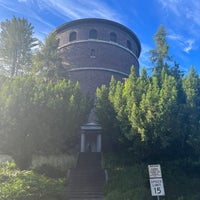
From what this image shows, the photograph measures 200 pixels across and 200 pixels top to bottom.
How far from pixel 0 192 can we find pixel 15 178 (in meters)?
2.58

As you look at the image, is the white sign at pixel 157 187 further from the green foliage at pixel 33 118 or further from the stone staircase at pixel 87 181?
the green foliage at pixel 33 118

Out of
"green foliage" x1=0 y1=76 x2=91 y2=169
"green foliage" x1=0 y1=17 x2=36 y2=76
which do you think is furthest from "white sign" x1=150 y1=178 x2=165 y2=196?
"green foliage" x1=0 y1=17 x2=36 y2=76

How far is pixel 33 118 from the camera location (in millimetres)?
17125

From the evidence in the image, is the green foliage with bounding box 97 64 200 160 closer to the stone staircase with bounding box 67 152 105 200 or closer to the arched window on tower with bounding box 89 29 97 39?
the stone staircase with bounding box 67 152 105 200

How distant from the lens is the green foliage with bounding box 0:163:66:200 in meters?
11.3

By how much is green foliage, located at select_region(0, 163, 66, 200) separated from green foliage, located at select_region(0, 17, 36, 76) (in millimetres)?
16446

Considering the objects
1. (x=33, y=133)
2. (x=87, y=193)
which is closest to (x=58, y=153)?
(x=33, y=133)

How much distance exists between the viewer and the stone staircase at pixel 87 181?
14.7 meters

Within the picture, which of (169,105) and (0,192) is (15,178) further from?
(169,105)

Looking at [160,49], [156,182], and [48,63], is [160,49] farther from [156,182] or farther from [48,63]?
[156,182]

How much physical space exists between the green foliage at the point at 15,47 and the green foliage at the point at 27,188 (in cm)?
1645

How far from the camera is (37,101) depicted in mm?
17516

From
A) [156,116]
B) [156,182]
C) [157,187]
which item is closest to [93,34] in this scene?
[156,116]

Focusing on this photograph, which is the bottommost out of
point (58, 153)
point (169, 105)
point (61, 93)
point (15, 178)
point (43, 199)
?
point (43, 199)
